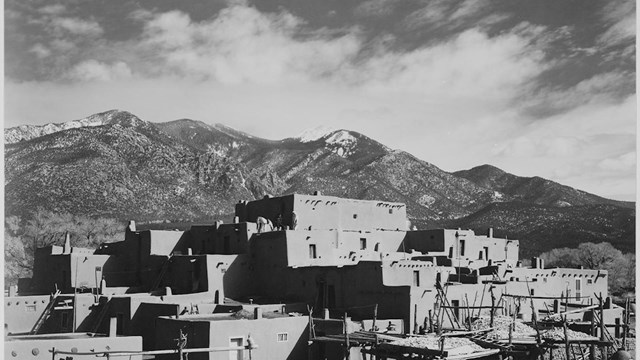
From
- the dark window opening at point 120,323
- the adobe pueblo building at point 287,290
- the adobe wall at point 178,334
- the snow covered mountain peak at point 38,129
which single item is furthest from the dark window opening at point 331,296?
the snow covered mountain peak at point 38,129

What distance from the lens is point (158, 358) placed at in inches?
920

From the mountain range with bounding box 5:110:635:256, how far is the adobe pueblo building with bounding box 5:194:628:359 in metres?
9.28

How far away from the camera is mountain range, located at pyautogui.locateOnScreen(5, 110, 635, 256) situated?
49.2m

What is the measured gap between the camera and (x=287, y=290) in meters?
29.3

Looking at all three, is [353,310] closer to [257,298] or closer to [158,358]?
[257,298]

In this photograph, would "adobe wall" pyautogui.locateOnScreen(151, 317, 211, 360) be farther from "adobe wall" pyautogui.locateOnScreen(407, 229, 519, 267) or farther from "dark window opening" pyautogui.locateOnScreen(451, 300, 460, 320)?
"adobe wall" pyautogui.locateOnScreen(407, 229, 519, 267)

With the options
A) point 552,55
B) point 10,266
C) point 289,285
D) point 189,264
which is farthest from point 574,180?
point 10,266

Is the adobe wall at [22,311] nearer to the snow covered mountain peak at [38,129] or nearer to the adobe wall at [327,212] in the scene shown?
the snow covered mountain peak at [38,129]

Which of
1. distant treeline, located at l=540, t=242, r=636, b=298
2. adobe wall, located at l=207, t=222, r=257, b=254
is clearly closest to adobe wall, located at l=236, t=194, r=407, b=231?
adobe wall, located at l=207, t=222, r=257, b=254

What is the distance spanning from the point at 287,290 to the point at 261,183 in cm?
4793

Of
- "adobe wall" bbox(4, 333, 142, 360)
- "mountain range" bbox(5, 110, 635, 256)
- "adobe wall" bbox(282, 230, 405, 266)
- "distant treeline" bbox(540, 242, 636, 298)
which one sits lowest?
"adobe wall" bbox(4, 333, 142, 360)

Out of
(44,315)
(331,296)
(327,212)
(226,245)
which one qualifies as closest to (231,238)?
(226,245)

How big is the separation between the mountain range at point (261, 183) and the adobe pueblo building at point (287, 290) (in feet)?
30.5

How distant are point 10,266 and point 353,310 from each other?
84.2ft
